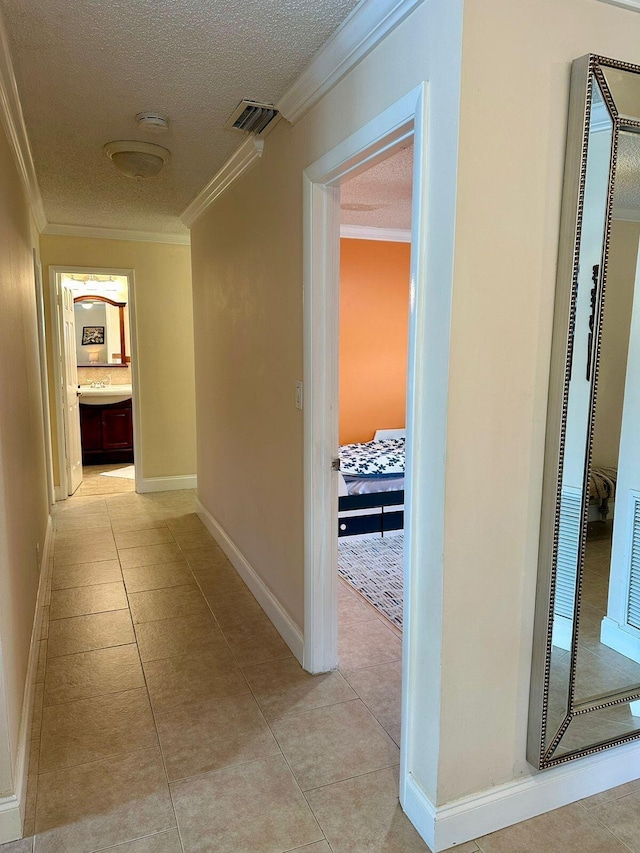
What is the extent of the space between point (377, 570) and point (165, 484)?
2.76 metres

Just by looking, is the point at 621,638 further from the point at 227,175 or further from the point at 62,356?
the point at 62,356

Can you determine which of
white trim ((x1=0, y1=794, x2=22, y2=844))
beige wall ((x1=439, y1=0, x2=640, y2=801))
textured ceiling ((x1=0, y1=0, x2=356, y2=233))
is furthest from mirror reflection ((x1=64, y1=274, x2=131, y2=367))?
beige wall ((x1=439, y1=0, x2=640, y2=801))

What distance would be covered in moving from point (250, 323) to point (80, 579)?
6.10 feet

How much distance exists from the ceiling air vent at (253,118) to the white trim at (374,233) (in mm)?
2644

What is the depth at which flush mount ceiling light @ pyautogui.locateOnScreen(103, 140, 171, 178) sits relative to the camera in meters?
2.85

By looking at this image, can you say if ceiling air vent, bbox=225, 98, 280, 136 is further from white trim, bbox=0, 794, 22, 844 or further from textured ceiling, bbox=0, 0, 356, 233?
white trim, bbox=0, 794, 22, 844

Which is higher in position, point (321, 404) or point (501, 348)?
point (501, 348)

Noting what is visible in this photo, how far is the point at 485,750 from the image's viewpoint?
1689 mm

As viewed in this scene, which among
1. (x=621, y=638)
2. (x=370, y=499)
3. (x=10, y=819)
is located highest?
(x=621, y=638)

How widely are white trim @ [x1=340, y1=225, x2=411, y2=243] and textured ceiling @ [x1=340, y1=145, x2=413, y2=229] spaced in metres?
0.09

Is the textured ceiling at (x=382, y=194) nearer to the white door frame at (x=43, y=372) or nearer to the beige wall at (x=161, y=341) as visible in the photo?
the beige wall at (x=161, y=341)

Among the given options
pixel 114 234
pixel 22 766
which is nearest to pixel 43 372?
pixel 114 234

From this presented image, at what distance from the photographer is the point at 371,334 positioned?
558cm

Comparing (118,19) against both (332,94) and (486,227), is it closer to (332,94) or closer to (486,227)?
(332,94)
